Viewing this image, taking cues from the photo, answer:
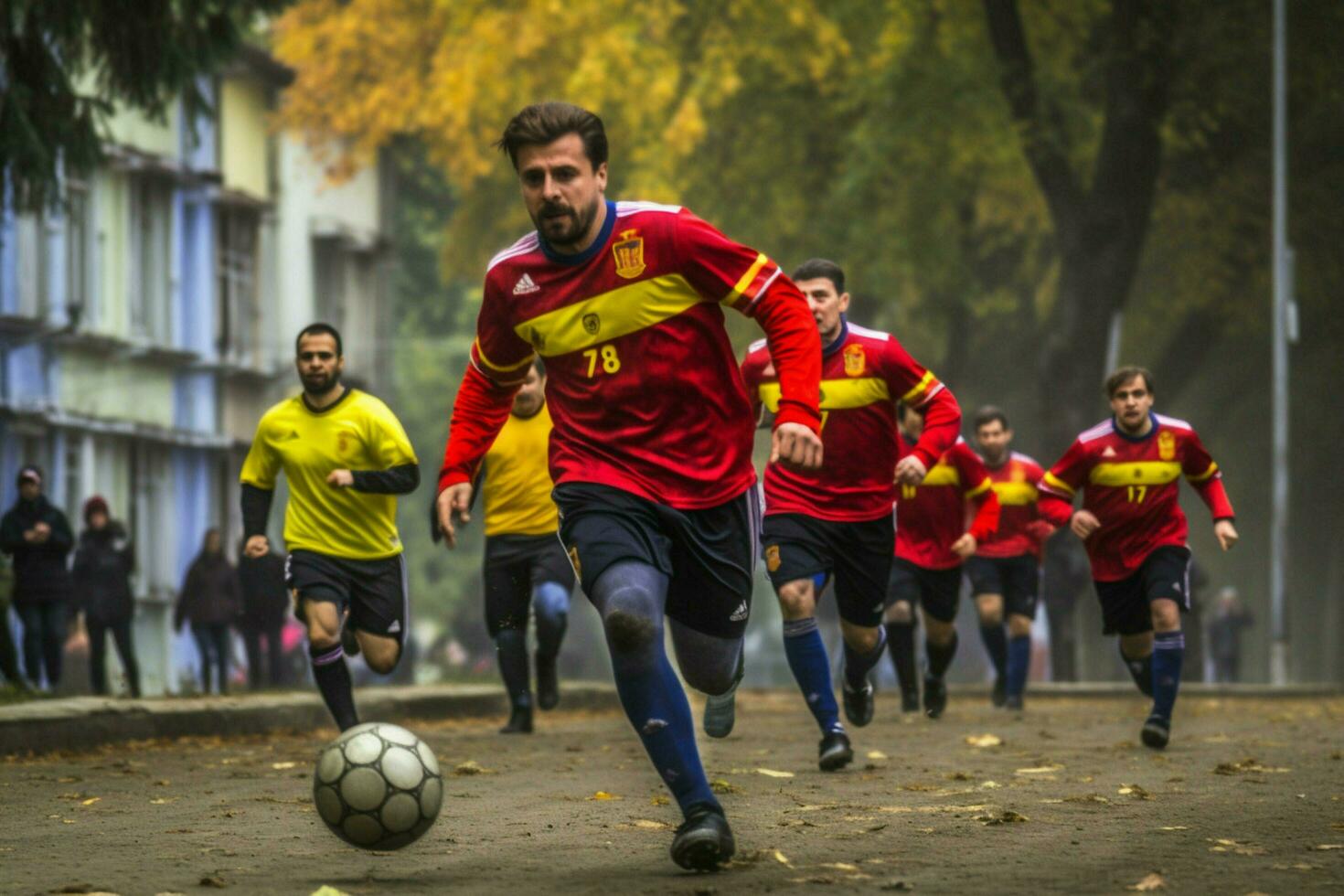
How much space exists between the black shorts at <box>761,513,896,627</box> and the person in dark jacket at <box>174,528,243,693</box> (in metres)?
13.9

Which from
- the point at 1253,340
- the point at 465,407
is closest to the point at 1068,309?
the point at 1253,340

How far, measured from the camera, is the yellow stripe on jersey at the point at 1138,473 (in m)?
14.1

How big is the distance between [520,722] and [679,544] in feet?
27.1

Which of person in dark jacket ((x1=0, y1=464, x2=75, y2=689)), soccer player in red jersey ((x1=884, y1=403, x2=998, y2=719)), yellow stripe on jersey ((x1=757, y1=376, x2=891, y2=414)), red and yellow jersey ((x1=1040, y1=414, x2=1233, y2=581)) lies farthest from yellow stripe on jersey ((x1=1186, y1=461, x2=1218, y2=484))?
person in dark jacket ((x1=0, y1=464, x2=75, y2=689))

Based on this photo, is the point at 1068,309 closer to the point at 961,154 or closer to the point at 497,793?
the point at 961,154

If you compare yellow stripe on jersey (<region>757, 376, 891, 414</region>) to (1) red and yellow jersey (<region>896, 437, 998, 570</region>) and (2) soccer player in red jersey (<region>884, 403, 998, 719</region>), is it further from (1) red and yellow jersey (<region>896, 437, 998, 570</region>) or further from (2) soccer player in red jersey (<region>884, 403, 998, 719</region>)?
(1) red and yellow jersey (<region>896, 437, 998, 570</region>)

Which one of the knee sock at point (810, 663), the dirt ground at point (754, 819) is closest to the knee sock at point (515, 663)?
the dirt ground at point (754, 819)

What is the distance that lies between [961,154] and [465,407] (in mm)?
24053

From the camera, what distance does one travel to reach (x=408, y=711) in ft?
62.5

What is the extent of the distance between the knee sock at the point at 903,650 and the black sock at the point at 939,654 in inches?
12.9

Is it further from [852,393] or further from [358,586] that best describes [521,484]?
→ [852,393]

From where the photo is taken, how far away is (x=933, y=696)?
1720 cm

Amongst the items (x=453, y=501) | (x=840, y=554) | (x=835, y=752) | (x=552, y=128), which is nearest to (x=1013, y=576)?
(x=840, y=554)

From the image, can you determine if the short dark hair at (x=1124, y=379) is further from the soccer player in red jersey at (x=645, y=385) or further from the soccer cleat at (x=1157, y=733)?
the soccer player in red jersey at (x=645, y=385)
